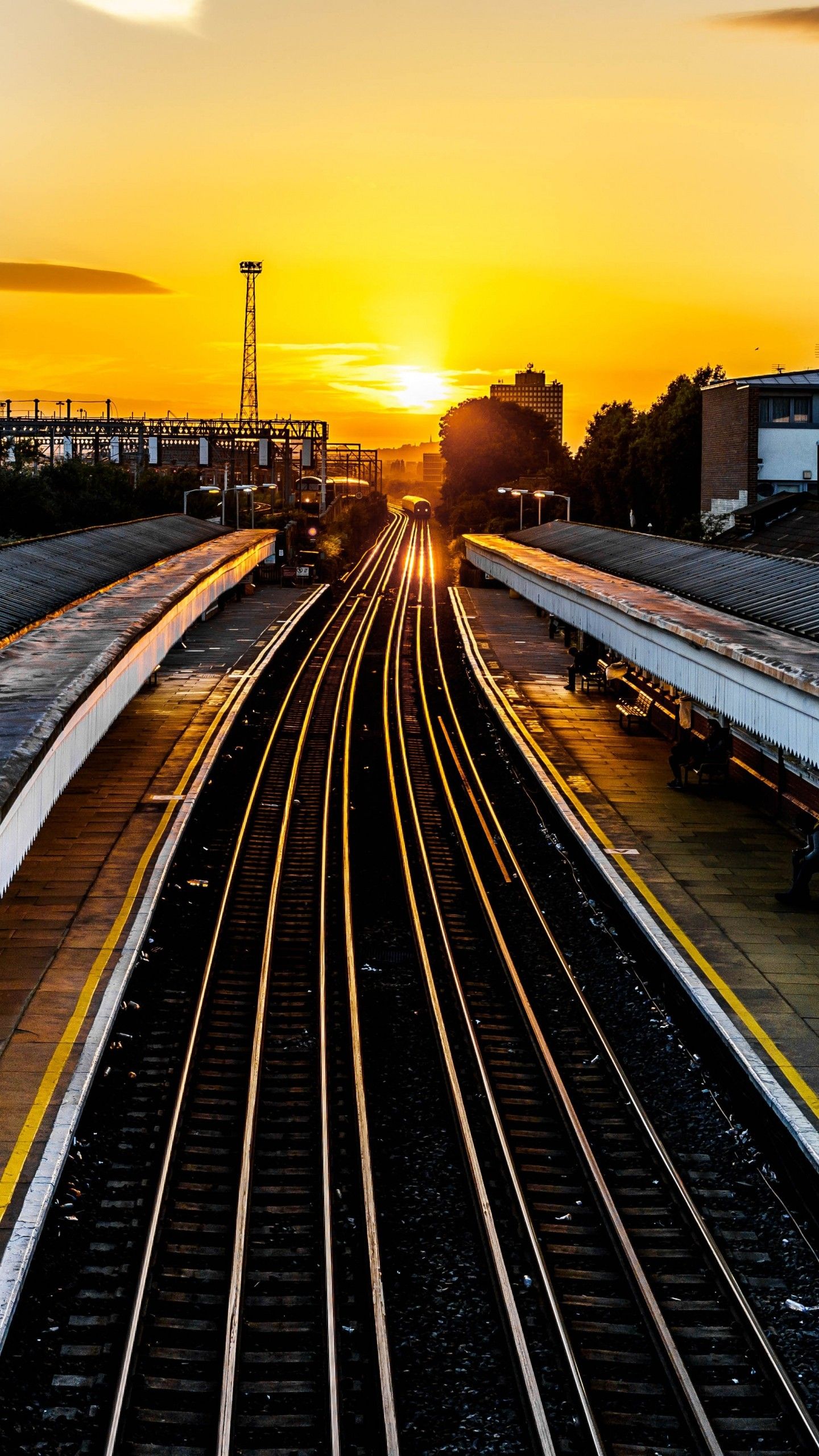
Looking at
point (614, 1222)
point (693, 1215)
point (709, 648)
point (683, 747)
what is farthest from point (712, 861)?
point (614, 1222)

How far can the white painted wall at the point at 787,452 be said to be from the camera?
48188 millimetres

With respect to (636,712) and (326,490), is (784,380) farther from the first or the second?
(326,490)

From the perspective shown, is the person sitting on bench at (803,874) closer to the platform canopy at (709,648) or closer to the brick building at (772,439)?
the platform canopy at (709,648)

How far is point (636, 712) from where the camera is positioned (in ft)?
91.6

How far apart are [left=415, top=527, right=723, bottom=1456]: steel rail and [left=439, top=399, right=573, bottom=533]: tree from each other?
95.0 meters

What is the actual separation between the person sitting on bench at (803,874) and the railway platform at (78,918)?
26.7 ft

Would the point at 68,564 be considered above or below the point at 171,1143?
above

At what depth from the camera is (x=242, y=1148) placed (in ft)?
34.3

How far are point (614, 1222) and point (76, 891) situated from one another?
920 centimetres

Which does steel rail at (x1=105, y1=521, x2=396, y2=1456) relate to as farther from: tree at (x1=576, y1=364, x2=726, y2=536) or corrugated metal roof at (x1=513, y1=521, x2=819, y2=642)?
tree at (x1=576, y1=364, x2=726, y2=536)

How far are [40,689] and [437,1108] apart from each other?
711 centimetres

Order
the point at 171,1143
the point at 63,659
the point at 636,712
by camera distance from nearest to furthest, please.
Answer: the point at 171,1143 < the point at 63,659 < the point at 636,712

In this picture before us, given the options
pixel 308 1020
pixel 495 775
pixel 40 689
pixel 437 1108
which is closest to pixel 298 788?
pixel 495 775

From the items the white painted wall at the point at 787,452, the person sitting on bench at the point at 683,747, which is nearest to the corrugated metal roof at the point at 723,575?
the person sitting on bench at the point at 683,747
